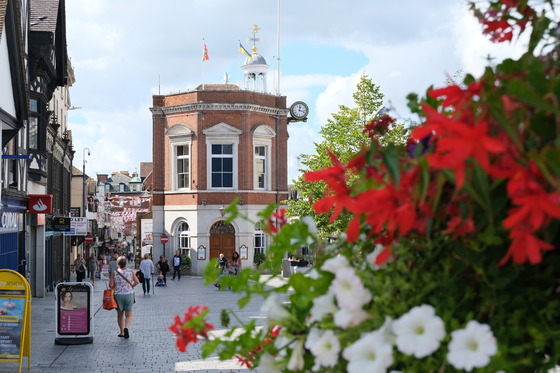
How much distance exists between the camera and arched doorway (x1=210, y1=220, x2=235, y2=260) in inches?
1812

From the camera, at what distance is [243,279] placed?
2.19 metres

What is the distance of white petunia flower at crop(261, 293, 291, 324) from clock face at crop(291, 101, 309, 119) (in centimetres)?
4793

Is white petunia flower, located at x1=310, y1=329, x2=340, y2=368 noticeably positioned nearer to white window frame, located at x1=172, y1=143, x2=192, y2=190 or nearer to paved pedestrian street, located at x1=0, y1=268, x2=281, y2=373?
paved pedestrian street, located at x1=0, y1=268, x2=281, y2=373

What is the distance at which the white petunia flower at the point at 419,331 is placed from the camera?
1.73 m

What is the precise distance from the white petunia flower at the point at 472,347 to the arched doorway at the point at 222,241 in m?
44.4

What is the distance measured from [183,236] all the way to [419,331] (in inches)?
1806

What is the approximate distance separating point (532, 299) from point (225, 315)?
3.16 feet

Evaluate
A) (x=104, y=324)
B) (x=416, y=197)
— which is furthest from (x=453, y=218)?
(x=104, y=324)

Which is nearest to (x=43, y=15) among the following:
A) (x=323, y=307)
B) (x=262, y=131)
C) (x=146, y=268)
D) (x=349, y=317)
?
(x=146, y=268)

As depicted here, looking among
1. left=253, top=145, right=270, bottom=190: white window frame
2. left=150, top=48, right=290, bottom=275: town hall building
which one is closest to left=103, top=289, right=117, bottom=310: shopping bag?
left=150, top=48, right=290, bottom=275: town hall building

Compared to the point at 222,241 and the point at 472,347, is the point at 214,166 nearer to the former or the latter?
the point at 222,241

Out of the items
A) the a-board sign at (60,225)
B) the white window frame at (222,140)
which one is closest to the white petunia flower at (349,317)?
the a-board sign at (60,225)

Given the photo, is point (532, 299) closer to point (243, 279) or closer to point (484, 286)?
point (484, 286)

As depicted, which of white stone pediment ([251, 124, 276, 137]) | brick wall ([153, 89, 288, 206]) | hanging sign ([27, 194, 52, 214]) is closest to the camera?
hanging sign ([27, 194, 52, 214])
